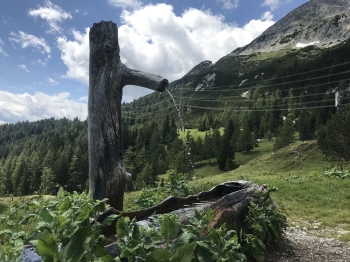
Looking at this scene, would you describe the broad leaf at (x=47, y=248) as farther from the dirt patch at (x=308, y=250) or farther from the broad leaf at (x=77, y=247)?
the dirt patch at (x=308, y=250)

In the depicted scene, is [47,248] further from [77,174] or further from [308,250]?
[77,174]

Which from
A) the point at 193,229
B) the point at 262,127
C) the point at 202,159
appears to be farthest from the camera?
the point at 262,127

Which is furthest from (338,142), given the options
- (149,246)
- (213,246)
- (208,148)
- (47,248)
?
(208,148)

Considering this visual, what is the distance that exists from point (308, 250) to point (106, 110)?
17.9ft

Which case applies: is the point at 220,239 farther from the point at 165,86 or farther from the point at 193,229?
the point at 165,86

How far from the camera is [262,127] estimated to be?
382 ft

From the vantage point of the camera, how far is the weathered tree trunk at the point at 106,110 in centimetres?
529

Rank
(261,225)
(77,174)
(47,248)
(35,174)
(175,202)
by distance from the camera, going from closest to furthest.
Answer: (47,248), (175,202), (261,225), (77,174), (35,174)

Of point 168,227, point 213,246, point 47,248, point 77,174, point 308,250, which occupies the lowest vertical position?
point 77,174

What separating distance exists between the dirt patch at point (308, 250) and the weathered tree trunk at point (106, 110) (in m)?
3.42

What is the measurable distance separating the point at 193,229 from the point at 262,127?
390 ft

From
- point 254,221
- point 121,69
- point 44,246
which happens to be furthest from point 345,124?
point 44,246

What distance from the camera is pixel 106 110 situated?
5.41m

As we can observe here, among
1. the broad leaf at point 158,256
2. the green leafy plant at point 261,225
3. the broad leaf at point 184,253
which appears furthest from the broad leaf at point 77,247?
the green leafy plant at point 261,225
